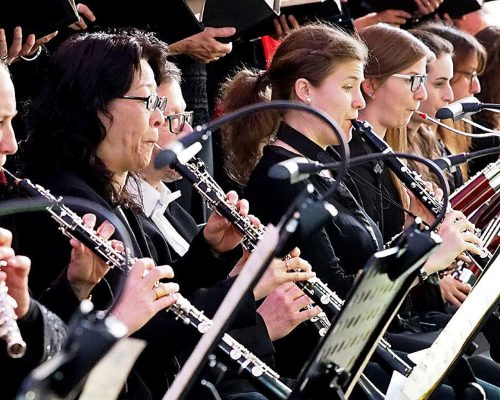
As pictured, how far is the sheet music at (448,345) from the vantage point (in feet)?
7.98

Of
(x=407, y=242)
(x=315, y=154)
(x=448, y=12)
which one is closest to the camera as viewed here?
(x=407, y=242)

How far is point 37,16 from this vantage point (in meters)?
3.62

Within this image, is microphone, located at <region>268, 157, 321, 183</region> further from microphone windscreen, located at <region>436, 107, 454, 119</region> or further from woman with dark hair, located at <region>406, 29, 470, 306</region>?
woman with dark hair, located at <region>406, 29, 470, 306</region>

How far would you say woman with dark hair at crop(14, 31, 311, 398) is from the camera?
337cm

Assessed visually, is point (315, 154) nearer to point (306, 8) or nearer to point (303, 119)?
point (303, 119)

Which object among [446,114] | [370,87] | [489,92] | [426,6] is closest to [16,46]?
[446,114]

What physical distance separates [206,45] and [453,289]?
1398 mm

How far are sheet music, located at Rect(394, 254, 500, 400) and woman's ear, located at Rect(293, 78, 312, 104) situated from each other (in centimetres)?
178

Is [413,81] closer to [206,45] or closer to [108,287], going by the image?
[206,45]

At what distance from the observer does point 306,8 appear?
206 inches

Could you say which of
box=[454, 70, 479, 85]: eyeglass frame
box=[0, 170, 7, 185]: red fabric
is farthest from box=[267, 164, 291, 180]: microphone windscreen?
box=[454, 70, 479, 85]: eyeglass frame

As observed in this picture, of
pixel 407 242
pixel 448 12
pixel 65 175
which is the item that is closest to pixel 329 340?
pixel 407 242

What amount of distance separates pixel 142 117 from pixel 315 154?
802mm

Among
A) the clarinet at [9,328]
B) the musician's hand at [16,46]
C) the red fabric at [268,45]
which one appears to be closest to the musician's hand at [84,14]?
the musician's hand at [16,46]
